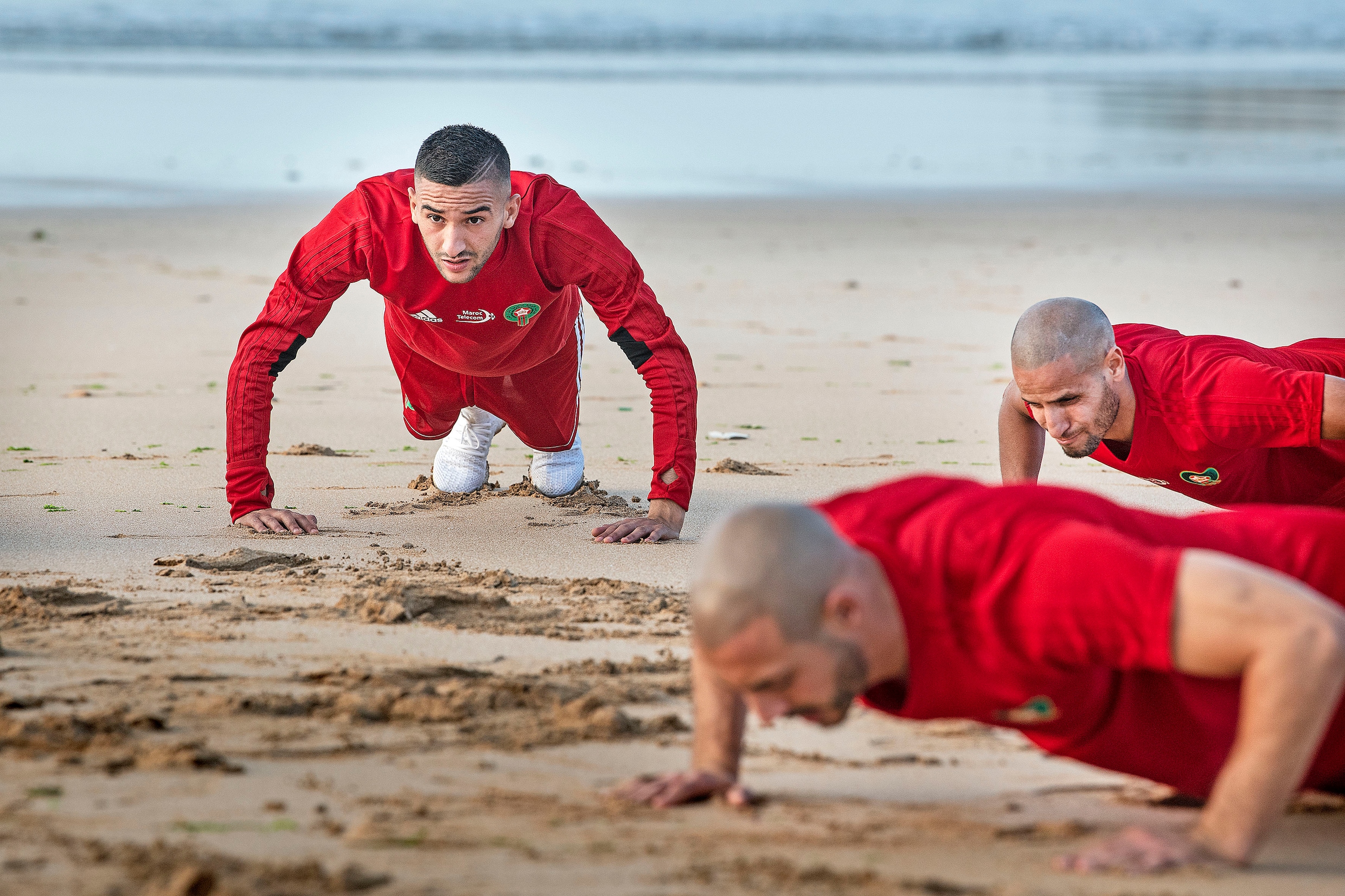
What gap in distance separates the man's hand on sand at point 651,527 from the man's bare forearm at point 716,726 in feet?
6.44

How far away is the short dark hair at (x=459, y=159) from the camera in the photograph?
4.54 metres

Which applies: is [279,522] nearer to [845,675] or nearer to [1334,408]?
[845,675]

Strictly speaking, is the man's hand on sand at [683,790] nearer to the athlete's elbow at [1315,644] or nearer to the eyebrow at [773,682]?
the eyebrow at [773,682]

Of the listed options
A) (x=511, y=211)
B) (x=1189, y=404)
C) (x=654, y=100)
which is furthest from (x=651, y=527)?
(x=654, y=100)

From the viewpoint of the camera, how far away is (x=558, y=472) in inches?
212

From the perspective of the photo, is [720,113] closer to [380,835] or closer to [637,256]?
[637,256]

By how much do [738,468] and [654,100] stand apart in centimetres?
2027

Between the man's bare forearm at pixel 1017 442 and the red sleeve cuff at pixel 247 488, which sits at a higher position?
the man's bare forearm at pixel 1017 442

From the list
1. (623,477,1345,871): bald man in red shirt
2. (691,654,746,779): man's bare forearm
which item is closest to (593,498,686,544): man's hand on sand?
(691,654,746,779): man's bare forearm

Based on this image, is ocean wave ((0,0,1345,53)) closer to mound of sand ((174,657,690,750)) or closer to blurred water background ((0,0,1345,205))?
blurred water background ((0,0,1345,205))

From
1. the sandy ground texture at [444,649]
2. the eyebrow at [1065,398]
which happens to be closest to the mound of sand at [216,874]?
the sandy ground texture at [444,649]

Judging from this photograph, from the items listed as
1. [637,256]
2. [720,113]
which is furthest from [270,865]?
[720,113]

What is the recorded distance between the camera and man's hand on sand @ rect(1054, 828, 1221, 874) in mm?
2271

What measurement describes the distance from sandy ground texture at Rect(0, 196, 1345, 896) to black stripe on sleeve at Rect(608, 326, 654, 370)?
62cm
